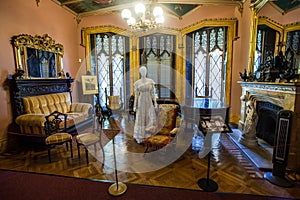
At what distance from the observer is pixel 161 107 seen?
10.6ft

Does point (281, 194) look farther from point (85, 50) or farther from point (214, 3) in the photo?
point (85, 50)

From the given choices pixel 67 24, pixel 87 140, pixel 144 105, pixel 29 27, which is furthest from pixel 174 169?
pixel 67 24

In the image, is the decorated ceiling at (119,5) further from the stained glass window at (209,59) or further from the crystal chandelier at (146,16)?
the crystal chandelier at (146,16)

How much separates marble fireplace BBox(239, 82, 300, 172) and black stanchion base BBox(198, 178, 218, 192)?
1.35 meters

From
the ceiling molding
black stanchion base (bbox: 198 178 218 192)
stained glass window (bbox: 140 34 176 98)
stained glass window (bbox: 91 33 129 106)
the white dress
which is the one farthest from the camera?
stained glass window (bbox: 91 33 129 106)

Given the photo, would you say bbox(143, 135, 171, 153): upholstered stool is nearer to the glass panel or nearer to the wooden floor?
the wooden floor

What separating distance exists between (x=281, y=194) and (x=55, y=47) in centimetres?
573

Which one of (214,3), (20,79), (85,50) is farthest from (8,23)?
(214,3)

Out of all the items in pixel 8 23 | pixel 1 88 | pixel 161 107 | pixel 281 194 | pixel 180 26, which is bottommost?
pixel 281 194

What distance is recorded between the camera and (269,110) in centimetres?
345

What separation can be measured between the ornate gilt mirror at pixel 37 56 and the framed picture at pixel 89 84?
2.76ft

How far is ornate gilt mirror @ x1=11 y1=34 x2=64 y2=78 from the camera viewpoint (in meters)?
3.74

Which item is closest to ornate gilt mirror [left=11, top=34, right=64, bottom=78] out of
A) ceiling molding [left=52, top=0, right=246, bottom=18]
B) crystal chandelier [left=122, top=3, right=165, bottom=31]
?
ceiling molding [left=52, top=0, right=246, bottom=18]

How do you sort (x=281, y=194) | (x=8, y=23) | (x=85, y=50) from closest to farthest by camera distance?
(x=281, y=194) → (x=8, y=23) → (x=85, y=50)
